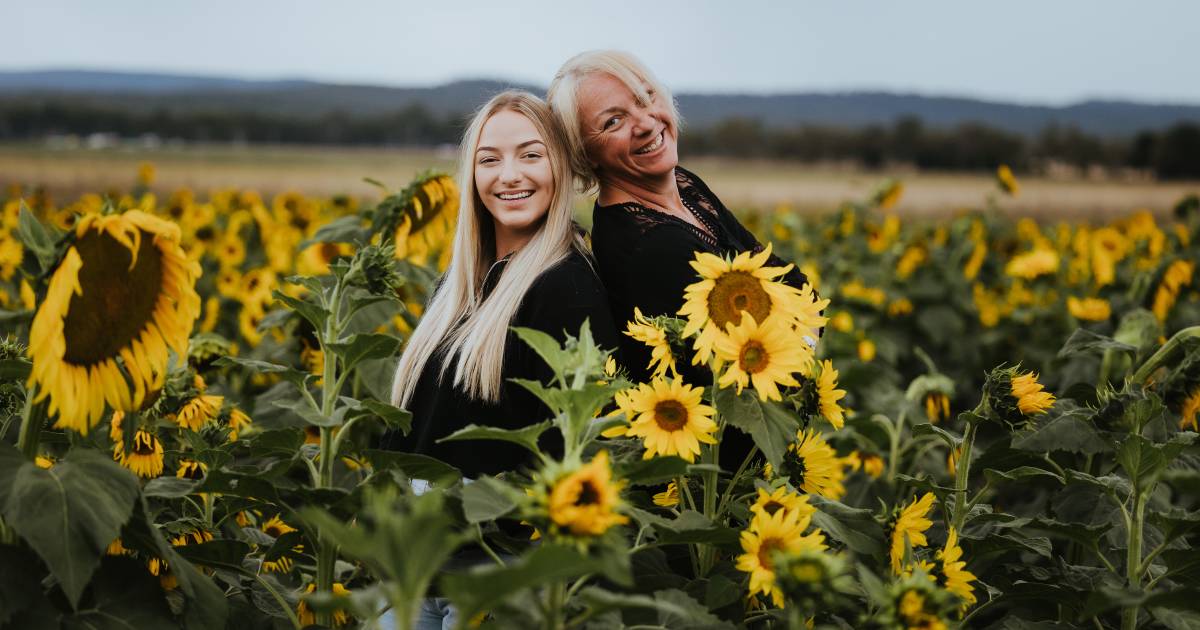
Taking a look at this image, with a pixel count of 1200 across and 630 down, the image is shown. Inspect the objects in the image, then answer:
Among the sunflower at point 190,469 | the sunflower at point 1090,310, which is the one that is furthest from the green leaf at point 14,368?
the sunflower at point 1090,310

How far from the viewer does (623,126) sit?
2893mm

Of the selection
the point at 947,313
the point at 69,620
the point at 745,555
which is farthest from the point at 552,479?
the point at 947,313

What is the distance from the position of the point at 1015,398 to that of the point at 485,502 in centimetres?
115

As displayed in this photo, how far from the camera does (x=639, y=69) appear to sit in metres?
2.93

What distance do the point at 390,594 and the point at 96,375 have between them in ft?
2.31

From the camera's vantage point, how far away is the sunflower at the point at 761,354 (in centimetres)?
188

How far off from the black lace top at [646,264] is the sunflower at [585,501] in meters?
1.07

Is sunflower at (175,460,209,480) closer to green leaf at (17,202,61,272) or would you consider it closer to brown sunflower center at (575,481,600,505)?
green leaf at (17,202,61,272)

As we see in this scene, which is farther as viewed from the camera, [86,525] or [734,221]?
[734,221]

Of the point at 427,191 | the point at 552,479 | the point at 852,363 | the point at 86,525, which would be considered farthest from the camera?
the point at 852,363

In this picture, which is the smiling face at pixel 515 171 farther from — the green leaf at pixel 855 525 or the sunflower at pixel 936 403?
the sunflower at pixel 936 403

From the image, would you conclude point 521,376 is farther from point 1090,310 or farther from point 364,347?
point 1090,310

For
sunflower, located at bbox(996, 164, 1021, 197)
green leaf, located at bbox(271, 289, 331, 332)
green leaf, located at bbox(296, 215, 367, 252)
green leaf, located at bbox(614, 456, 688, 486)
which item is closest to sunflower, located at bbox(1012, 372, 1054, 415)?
green leaf, located at bbox(614, 456, 688, 486)

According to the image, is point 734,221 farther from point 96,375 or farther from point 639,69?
point 96,375
